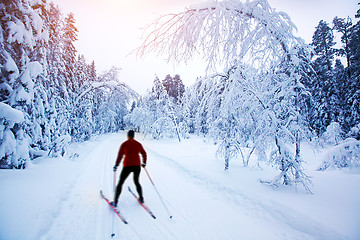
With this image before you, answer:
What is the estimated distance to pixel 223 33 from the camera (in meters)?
3.48

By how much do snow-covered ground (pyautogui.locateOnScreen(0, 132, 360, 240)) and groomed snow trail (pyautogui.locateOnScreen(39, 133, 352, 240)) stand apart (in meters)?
0.02

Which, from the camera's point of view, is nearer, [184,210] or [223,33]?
[223,33]

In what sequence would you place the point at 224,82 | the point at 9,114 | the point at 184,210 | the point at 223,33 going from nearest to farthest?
the point at 223,33 < the point at 184,210 < the point at 9,114 < the point at 224,82

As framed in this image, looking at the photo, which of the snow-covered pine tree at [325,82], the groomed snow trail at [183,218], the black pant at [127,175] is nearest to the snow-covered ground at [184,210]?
the groomed snow trail at [183,218]

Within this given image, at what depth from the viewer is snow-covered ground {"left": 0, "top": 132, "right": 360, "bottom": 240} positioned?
3377mm

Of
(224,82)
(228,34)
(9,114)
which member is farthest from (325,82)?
(9,114)

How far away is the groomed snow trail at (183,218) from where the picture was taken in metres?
3.40

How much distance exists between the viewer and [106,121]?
35.8 m

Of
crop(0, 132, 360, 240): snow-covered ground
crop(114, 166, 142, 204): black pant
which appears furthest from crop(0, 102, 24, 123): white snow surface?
crop(114, 166, 142, 204): black pant

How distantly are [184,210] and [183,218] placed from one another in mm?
393

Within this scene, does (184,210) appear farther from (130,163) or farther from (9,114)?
(9,114)

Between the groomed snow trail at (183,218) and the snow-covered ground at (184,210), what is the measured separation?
2 cm

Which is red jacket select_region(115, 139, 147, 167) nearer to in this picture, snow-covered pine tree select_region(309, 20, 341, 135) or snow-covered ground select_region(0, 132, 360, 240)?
snow-covered ground select_region(0, 132, 360, 240)

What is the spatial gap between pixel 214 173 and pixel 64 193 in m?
6.41
